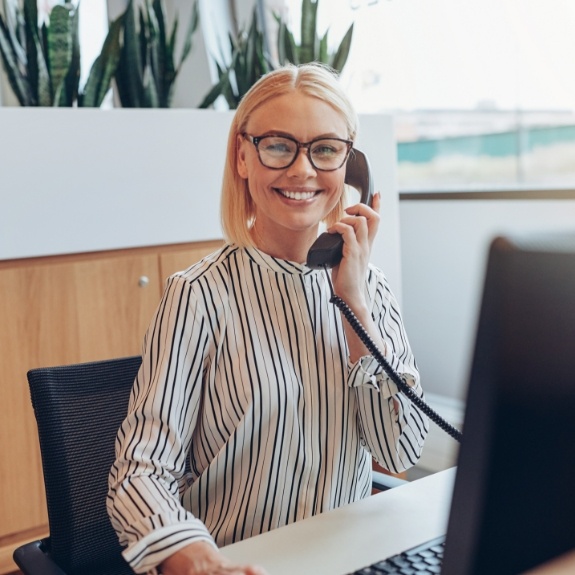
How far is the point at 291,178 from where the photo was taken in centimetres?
126

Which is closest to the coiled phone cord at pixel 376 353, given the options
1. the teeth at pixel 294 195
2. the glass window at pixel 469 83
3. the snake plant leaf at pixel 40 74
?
the teeth at pixel 294 195

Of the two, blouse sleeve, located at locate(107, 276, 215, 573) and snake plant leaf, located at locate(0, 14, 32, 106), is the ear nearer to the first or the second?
blouse sleeve, located at locate(107, 276, 215, 573)

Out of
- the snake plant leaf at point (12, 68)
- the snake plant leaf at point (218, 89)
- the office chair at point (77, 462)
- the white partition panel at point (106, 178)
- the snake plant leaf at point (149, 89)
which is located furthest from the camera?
the snake plant leaf at point (218, 89)

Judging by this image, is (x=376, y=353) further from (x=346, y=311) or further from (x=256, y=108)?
(x=256, y=108)

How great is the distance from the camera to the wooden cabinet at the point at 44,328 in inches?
88.0

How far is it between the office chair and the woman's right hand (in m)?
0.32

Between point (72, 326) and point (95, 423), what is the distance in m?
1.06

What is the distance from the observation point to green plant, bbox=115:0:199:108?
8.58ft

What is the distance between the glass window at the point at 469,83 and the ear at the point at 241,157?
1764 mm

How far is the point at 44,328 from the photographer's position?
89.8 inches

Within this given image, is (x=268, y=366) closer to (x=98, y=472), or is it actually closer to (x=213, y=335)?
(x=213, y=335)

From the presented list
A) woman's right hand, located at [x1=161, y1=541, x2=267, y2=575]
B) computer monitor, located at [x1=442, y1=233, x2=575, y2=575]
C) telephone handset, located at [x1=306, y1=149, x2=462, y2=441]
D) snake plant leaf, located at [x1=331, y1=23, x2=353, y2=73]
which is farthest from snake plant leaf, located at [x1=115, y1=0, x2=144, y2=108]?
computer monitor, located at [x1=442, y1=233, x2=575, y2=575]

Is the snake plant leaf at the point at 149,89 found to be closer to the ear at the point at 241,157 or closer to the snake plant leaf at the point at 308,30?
the snake plant leaf at the point at 308,30

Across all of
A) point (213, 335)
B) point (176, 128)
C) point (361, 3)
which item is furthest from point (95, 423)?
point (361, 3)
